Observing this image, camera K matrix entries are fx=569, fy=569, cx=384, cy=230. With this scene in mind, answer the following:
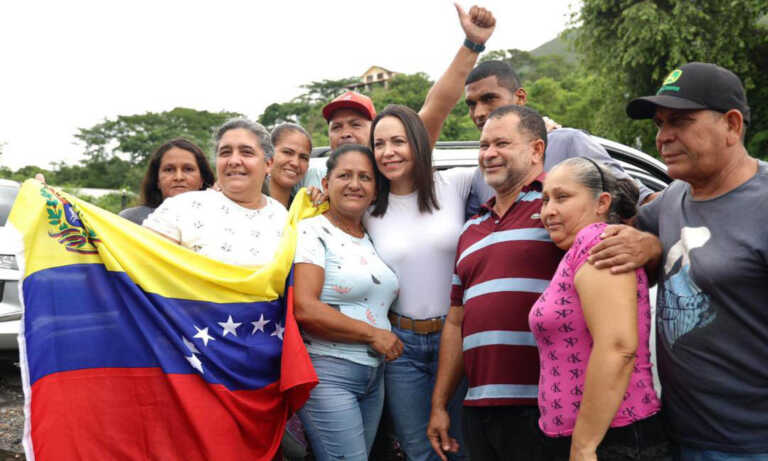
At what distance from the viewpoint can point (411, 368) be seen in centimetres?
279

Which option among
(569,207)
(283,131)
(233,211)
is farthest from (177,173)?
(569,207)

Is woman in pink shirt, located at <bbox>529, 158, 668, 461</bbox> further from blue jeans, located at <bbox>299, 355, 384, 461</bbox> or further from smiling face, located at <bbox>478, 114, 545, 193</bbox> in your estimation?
blue jeans, located at <bbox>299, 355, 384, 461</bbox>

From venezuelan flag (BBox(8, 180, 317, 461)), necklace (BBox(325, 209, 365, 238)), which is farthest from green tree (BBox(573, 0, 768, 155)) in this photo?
venezuelan flag (BBox(8, 180, 317, 461))

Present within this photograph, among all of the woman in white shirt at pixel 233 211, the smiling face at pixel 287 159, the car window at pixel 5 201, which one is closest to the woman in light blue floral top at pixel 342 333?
the woman in white shirt at pixel 233 211

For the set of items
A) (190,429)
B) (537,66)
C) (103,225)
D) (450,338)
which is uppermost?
(537,66)

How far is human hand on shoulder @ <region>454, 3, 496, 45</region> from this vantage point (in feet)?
10.8

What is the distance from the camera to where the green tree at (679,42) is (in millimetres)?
17891

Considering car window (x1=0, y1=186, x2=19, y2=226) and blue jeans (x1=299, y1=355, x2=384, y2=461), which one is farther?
car window (x1=0, y1=186, x2=19, y2=226)

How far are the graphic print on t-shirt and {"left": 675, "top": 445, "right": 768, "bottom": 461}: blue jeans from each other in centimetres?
37

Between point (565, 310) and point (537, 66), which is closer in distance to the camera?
point (565, 310)

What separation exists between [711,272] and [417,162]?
150cm

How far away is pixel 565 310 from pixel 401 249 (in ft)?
3.36

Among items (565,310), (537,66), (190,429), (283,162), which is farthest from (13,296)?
(537,66)

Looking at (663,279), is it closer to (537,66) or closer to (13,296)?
(13,296)
